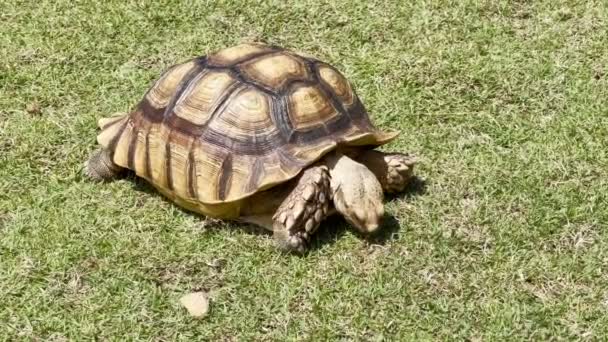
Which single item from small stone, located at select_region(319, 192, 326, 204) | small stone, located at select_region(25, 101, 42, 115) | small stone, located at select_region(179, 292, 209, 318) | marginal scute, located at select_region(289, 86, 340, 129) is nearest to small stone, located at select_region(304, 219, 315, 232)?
small stone, located at select_region(319, 192, 326, 204)

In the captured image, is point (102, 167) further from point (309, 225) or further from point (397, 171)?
point (397, 171)

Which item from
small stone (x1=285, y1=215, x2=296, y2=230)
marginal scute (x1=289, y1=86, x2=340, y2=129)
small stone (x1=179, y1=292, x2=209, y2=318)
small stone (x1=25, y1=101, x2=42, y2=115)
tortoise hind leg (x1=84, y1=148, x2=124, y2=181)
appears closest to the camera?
small stone (x1=179, y1=292, x2=209, y2=318)

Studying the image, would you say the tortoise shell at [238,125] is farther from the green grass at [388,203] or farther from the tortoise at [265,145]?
the green grass at [388,203]

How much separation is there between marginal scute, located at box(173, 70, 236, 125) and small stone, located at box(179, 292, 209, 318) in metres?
0.82

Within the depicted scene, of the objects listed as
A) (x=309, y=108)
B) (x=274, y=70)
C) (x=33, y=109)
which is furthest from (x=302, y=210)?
(x=33, y=109)

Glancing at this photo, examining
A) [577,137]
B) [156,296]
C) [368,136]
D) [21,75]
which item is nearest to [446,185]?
[368,136]

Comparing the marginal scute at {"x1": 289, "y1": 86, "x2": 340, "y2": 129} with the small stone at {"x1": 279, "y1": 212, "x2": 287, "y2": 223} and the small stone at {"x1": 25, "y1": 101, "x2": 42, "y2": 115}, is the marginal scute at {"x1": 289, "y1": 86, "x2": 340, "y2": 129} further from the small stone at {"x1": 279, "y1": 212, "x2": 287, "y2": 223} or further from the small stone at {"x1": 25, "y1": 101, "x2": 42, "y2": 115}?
the small stone at {"x1": 25, "y1": 101, "x2": 42, "y2": 115}

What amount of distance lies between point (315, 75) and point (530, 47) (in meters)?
2.13

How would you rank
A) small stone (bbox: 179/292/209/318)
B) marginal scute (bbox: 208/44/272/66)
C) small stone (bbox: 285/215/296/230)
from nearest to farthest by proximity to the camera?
small stone (bbox: 179/292/209/318) < small stone (bbox: 285/215/296/230) < marginal scute (bbox: 208/44/272/66)

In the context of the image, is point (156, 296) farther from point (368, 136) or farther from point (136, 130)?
point (368, 136)

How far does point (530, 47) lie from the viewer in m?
5.62

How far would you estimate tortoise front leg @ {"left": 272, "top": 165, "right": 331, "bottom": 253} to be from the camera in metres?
3.82

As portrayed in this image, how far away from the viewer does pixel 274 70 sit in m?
4.02

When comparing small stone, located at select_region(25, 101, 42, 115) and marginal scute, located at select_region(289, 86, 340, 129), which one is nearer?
marginal scute, located at select_region(289, 86, 340, 129)
